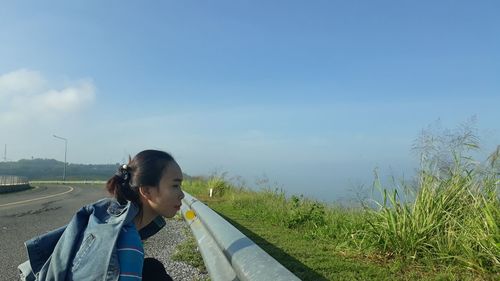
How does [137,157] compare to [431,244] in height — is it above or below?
above

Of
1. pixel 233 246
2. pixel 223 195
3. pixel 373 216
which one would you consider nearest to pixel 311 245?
pixel 373 216

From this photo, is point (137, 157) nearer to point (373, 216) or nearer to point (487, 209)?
point (487, 209)

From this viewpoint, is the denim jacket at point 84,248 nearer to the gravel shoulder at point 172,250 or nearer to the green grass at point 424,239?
the gravel shoulder at point 172,250

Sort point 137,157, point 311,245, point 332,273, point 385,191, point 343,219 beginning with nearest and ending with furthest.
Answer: point 137,157 → point 332,273 → point 385,191 → point 311,245 → point 343,219

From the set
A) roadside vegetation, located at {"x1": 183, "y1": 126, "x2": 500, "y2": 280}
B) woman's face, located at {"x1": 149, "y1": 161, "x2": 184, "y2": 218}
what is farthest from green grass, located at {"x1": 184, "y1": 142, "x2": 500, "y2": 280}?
woman's face, located at {"x1": 149, "y1": 161, "x2": 184, "y2": 218}

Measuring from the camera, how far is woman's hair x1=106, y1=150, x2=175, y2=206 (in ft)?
9.27

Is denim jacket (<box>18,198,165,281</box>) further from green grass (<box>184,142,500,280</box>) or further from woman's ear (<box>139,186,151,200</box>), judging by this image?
green grass (<box>184,142,500,280</box>)

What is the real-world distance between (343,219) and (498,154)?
3.48 m

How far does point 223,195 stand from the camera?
2039 cm

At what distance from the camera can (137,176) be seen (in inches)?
112

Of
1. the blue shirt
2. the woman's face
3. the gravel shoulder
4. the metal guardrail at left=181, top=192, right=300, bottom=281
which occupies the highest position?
the woman's face

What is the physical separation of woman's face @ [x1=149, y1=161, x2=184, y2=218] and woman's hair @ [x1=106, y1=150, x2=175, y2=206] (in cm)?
4

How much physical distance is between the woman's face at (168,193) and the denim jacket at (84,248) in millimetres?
281

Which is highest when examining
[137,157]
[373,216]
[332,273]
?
[137,157]
